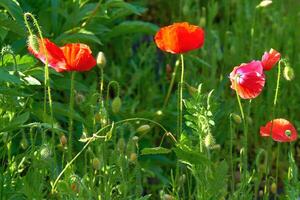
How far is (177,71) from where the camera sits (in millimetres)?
3520

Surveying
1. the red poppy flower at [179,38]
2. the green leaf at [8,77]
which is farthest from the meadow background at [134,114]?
the red poppy flower at [179,38]

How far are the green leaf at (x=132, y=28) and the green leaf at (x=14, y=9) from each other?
2.53 feet

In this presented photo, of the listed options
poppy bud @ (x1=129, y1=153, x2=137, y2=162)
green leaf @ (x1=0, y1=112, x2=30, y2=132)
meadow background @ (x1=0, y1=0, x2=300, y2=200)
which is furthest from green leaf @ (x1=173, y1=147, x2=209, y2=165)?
green leaf @ (x1=0, y1=112, x2=30, y2=132)

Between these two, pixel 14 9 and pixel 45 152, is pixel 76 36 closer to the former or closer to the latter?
pixel 14 9

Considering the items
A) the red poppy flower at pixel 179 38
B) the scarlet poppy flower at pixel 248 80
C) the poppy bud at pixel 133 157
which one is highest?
the red poppy flower at pixel 179 38

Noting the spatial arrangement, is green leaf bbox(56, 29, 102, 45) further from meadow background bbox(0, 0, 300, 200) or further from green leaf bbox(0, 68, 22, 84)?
green leaf bbox(0, 68, 22, 84)

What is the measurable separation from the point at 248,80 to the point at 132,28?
1105 mm

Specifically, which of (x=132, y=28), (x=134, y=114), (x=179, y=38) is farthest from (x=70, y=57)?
(x=132, y=28)

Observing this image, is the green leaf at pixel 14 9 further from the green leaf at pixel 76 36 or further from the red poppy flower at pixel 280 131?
the red poppy flower at pixel 280 131

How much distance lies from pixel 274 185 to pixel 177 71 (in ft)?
3.28

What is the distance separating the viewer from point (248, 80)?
2.32 meters

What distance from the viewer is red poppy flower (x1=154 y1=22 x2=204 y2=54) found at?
2424mm

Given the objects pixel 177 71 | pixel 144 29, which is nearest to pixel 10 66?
pixel 144 29

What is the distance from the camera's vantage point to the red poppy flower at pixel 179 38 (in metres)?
2.42
